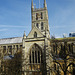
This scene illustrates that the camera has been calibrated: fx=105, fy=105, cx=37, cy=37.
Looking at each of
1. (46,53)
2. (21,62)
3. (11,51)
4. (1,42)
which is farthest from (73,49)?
(1,42)

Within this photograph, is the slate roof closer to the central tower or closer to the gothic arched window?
the central tower

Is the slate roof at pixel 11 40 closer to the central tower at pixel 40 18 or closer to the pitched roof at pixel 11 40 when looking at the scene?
the pitched roof at pixel 11 40

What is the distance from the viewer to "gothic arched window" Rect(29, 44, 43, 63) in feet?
87.6

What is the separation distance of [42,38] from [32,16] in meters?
23.3

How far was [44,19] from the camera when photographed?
45.8 m

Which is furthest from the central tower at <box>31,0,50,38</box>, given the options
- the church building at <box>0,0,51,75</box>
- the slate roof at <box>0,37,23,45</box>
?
the church building at <box>0,0,51,75</box>

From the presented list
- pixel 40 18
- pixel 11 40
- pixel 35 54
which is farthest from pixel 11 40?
pixel 35 54

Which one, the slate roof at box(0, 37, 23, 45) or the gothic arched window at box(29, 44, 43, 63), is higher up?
the slate roof at box(0, 37, 23, 45)

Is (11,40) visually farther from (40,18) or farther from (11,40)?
(40,18)

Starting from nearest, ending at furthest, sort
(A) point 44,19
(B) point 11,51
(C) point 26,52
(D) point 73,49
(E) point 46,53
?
(E) point 46,53 → (C) point 26,52 → (D) point 73,49 → (B) point 11,51 → (A) point 44,19

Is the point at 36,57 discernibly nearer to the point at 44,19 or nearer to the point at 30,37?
the point at 30,37

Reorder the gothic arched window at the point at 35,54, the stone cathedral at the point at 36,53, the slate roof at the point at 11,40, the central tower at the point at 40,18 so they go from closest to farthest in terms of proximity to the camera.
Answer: the stone cathedral at the point at 36,53, the gothic arched window at the point at 35,54, the slate roof at the point at 11,40, the central tower at the point at 40,18

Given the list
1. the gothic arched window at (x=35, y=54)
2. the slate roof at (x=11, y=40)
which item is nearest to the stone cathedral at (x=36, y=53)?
the gothic arched window at (x=35, y=54)

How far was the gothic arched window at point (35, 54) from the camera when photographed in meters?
26.7
